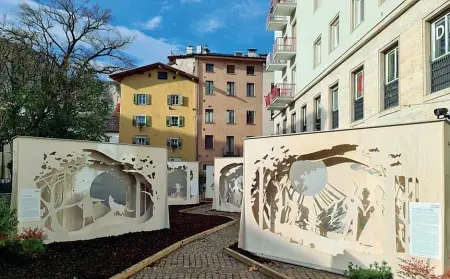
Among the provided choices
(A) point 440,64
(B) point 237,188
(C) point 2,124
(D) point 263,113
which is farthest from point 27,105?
(D) point 263,113

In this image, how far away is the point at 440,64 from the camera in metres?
12.4

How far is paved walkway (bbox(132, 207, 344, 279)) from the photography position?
818 cm

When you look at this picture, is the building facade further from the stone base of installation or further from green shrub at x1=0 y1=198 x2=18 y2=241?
green shrub at x1=0 y1=198 x2=18 y2=241

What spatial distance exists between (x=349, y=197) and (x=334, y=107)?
1401 cm

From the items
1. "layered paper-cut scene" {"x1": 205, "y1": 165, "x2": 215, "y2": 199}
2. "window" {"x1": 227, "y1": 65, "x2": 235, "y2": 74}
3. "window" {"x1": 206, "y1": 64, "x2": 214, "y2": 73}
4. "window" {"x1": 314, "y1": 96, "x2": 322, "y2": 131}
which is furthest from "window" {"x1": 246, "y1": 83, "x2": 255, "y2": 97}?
"window" {"x1": 314, "y1": 96, "x2": 322, "y2": 131}

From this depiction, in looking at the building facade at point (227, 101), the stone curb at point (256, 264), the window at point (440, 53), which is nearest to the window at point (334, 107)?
the window at point (440, 53)

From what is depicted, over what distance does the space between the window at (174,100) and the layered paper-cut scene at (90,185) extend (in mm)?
36371

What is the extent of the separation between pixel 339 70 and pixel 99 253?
14.6 metres

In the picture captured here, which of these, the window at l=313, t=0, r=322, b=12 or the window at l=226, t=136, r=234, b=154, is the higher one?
the window at l=313, t=0, r=322, b=12

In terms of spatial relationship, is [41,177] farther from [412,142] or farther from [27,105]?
[27,105]

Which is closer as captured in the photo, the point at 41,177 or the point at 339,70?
the point at 41,177

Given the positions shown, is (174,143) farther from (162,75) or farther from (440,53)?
(440,53)

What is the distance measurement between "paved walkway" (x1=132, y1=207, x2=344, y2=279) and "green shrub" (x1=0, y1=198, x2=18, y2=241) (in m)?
2.65

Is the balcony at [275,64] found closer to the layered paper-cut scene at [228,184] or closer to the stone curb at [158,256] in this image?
the layered paper-cut scene at [228,184]
